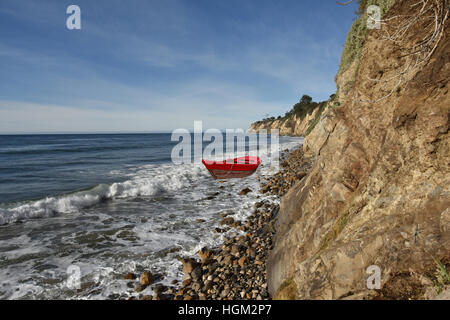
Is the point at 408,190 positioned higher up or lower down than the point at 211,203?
higher up

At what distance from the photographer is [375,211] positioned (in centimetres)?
297

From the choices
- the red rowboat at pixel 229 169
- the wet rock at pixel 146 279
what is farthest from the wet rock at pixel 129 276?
the red rowboat at pixel 229 169

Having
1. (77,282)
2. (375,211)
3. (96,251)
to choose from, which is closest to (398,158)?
(375,211)

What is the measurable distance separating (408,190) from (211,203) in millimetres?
9568

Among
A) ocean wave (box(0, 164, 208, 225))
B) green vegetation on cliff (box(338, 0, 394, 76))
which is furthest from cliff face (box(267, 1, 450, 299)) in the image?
ocean wave (box(0, 164, 208, 225))

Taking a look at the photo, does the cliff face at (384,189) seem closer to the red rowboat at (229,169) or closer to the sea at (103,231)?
the sea at (103,231)

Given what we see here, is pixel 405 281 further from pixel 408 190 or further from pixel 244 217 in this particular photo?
pixel 244 217

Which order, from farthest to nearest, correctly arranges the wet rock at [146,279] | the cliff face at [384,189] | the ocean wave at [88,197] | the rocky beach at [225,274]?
1. the ocean wave at [88,197]
2. the wet rock at [146,279]
3. the rocky beach at [225,274]
4. the cliff face at [384,189]

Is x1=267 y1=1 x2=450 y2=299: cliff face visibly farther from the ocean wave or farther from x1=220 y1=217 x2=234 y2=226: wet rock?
the ocean wave

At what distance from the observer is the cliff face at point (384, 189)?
93.7 inches

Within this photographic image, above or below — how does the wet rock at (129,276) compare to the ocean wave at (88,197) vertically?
below

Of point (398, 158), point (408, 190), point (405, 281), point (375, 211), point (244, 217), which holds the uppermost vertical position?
point (398, 158)

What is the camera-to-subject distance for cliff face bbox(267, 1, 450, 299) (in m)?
2.38

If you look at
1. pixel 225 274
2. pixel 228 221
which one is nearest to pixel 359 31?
pixel 225 274
